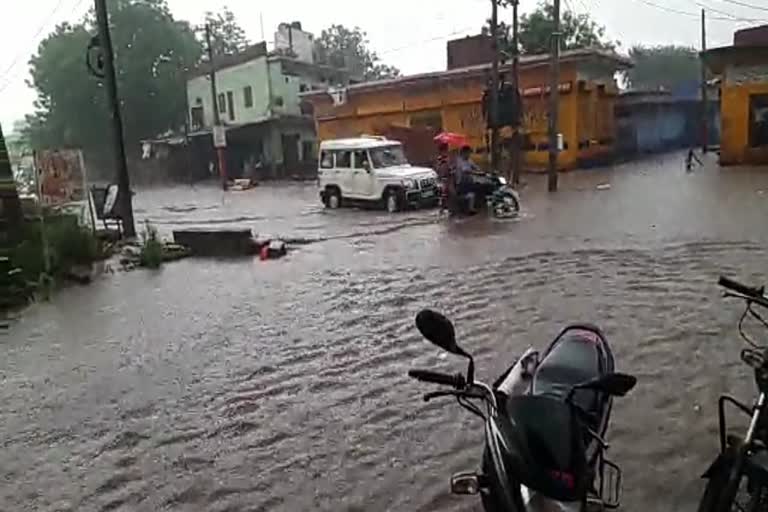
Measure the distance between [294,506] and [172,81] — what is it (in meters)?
53.2

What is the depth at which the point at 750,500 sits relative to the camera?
9.43ft

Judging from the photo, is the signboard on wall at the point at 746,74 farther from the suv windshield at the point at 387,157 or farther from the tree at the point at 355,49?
the tree at the point at 355,49

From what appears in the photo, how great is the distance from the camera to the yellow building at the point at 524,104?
103 feet

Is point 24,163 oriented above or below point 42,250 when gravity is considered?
above

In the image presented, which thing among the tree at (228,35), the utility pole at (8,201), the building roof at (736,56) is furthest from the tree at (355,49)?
the utility pole at (8,201)

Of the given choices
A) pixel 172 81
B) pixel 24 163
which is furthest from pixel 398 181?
pixel 172 81

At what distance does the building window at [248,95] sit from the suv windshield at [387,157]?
25.3 meters

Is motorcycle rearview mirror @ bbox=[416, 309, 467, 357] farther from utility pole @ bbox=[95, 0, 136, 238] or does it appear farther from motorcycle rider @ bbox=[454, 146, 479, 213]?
motorcycle rider @ bbox=[454, 146, 479, 213]

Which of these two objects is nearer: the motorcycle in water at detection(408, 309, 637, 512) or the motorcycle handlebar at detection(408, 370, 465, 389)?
the motorcycle in water at detection(408, 309, 637, 512)

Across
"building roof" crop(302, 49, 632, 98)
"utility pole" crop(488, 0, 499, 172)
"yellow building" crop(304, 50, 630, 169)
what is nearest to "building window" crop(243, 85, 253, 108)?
"yellow building" crop(304, 50, 630, 169)

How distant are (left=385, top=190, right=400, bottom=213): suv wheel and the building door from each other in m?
24.5

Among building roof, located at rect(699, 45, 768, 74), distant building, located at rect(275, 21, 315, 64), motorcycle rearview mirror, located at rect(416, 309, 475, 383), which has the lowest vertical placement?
motorcycle rearview mirror, located at rect(416, 309, 475, 383)

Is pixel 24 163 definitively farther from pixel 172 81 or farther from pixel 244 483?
pixel 172 81

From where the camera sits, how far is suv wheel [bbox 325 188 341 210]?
23.3m
